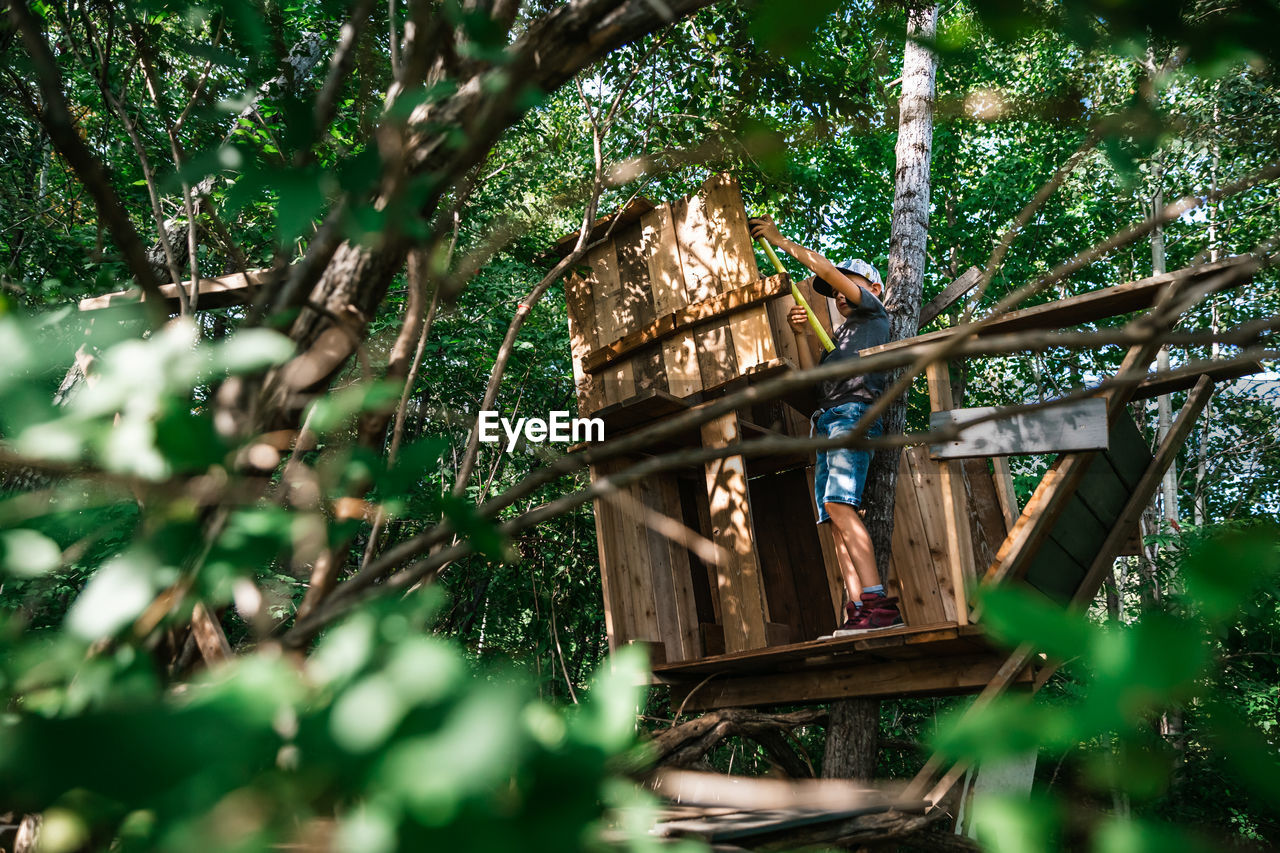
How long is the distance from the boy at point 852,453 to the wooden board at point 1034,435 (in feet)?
1.66

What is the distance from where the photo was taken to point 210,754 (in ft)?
1.38

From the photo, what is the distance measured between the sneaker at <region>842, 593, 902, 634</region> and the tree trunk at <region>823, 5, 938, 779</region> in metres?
0.40

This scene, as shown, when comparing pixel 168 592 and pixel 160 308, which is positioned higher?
pixel 160 308

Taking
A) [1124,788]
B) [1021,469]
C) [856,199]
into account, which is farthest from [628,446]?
[856,199]

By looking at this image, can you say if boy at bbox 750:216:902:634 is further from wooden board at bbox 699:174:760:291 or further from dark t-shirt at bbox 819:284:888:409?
wooden board at bbox 699:174:760:291

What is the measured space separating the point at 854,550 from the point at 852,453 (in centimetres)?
41

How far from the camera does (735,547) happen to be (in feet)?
13.0

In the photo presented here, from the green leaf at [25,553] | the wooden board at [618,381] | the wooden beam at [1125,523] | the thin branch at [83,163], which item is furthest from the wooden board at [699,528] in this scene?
the green leaf at [25,553]

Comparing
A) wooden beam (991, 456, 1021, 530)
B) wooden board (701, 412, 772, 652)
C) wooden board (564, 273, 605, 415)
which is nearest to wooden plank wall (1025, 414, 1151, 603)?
wooden beam (991, 456, 1021, 530)

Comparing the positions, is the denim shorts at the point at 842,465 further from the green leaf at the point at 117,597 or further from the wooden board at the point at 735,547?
the green leaf at the point at 117,597

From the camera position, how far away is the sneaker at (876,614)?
3.26 m

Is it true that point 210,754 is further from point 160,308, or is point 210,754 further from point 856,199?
point 856,199

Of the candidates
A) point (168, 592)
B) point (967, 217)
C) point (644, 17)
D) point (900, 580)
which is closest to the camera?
point (168, 592)

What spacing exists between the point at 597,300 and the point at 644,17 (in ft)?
12.7
